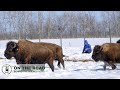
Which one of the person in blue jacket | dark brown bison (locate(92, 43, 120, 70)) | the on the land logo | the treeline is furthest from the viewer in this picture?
dark brown bison (locate(92, 43, 120, 70))

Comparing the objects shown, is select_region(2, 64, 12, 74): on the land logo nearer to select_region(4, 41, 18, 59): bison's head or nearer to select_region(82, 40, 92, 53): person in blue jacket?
select_region(4, 41, 18, 59): bison's head

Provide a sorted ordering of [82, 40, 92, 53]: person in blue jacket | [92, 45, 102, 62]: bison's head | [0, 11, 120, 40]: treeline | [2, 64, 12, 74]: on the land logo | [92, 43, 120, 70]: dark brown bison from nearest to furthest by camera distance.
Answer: [2, 64, 12, 74]: on the land logo < [0, 11, 120, 40]: treeline < [82, 40, 92, 53]: person in blue jacket < [92, 45, 102, 62]: bison's head < [92, 43, 120, 70]: dark brown bison

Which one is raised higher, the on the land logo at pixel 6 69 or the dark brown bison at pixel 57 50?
the dark brown bison at pixel 57 50

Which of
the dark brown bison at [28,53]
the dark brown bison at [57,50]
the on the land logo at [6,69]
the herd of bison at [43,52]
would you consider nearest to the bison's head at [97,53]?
Result: the herd of bison at [43,52]

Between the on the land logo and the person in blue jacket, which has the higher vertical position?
the person in blue jacket

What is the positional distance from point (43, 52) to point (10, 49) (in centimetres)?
70

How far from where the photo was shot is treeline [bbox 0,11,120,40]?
6.31 metres

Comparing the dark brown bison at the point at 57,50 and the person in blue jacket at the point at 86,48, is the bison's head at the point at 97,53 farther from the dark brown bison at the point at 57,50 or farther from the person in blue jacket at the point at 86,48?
the dark brown bison at the point at 57,50

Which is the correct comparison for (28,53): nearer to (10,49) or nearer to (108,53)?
(10,49)

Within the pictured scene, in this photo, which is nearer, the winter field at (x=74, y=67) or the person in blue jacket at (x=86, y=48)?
the winter field at (x=74, y=67)

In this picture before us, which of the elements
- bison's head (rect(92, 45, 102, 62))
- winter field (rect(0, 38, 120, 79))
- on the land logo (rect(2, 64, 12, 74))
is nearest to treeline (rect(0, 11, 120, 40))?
winter field (rect(0, 38, 120, 79))

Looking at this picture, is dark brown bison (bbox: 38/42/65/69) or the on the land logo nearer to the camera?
the on the land logo

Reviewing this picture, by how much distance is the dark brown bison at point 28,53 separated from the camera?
6.60 meters
